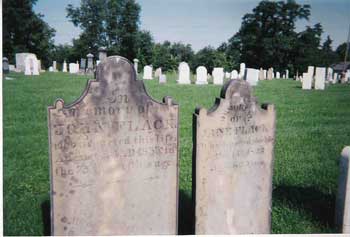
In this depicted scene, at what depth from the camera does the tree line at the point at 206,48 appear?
25.6 metres

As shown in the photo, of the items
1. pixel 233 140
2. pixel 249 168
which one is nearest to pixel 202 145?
pixel 233 140

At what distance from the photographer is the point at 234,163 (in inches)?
131

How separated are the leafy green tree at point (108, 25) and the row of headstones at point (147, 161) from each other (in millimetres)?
21330

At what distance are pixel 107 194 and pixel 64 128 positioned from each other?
0.72 metres

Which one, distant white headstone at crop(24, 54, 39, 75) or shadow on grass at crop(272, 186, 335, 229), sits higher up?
distant white headstone at crop(24, 54, 39, 75)

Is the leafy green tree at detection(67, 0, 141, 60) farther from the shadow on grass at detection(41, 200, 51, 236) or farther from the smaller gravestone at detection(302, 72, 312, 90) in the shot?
the shadow on grass at detection(41, 200, 51, 236)

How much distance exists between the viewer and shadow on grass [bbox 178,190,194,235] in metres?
3.67

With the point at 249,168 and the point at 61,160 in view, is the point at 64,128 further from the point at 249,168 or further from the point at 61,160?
the point at 249,168

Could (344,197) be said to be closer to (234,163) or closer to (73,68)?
(234,163)

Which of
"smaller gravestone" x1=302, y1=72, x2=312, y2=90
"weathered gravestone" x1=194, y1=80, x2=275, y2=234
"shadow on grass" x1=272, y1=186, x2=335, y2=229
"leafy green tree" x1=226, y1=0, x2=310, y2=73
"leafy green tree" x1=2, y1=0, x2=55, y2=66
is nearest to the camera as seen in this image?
"weathered gravestone" x1=194, y1=80, x2=275, y2=234

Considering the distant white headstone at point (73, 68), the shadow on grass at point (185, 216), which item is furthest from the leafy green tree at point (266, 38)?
the shadow on grass at point (185, 216)

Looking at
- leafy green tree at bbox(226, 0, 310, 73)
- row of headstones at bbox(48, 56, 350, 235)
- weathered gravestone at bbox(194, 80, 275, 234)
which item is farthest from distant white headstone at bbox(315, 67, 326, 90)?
weathered gravestone at bbox(194, 80, 275, 234)

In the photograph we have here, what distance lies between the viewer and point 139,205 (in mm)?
3191

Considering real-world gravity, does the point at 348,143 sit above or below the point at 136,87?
below
